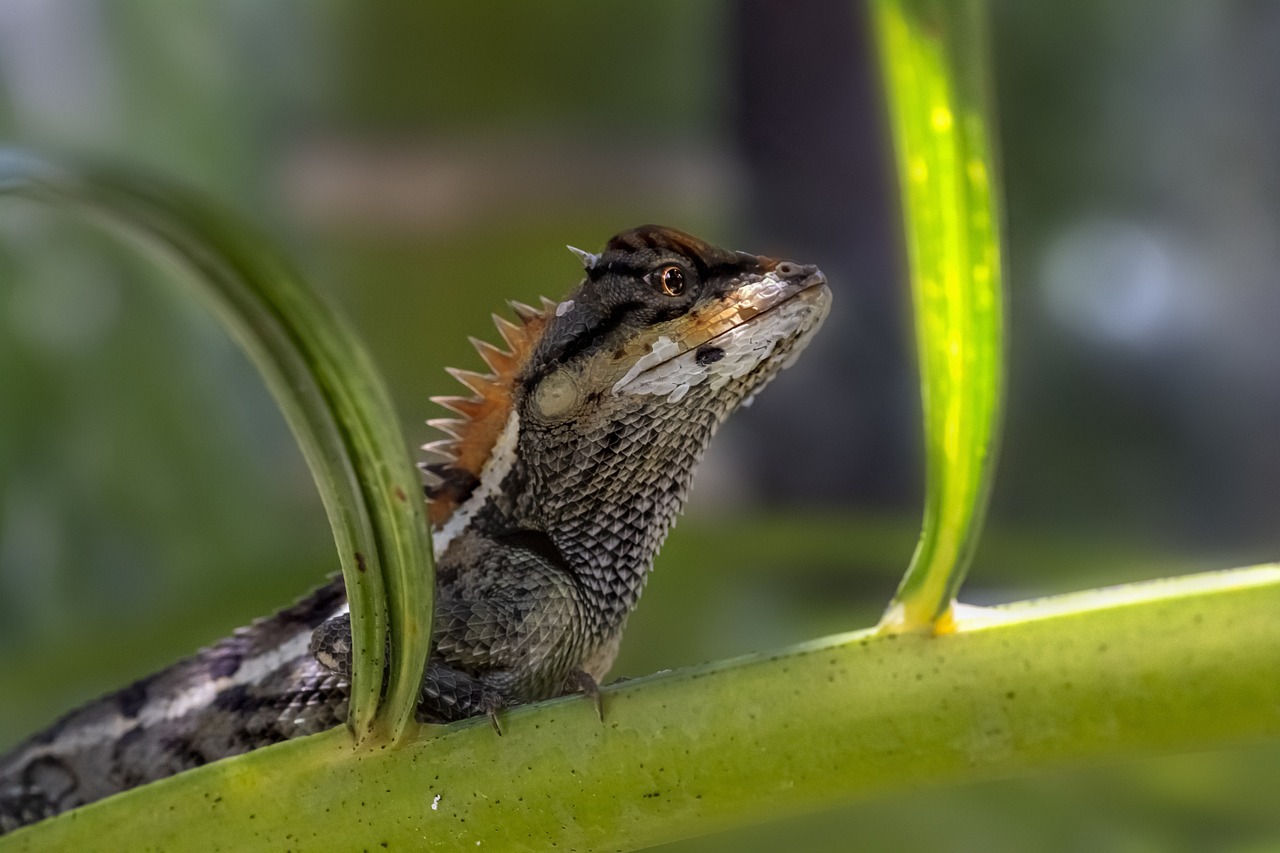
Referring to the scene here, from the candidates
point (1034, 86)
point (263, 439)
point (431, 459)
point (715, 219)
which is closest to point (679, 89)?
point (715, 219)

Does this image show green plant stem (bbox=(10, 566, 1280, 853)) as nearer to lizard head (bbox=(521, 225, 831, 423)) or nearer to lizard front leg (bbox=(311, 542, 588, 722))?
lizard front leg (bbox=(311, 542, 588, 722))

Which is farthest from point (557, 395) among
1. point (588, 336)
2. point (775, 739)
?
point (775, 739)

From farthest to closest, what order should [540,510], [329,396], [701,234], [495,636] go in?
1. [701,234]
2. [540,510]
3. [495,636]
4. [329,396]

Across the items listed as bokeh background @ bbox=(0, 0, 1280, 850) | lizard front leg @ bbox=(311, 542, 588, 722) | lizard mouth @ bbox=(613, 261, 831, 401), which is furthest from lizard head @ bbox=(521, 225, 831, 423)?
bokeh background @ bbox=(0, 0, 1280, 850)

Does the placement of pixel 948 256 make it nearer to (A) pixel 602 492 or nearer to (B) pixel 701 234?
(A) pixel 602 492

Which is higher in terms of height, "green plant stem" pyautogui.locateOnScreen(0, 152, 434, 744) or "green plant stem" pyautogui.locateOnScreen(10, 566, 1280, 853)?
"green plant stem" pyautogui.locateOnScreen(0, 152, 434, 744)
